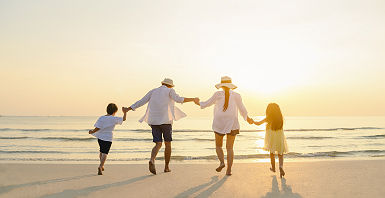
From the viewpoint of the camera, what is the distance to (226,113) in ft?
22.5

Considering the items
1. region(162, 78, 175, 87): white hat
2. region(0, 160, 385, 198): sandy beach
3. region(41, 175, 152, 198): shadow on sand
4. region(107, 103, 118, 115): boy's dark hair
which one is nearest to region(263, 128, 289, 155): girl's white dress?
region(0, 160, 385, 198): sandy beach

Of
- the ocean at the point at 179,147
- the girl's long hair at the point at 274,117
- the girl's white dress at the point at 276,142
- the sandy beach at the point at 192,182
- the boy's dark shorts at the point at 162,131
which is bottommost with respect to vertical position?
the ocean at the point at 179,147

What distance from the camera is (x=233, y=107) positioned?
22.7ft

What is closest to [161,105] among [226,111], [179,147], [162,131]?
[162,131]

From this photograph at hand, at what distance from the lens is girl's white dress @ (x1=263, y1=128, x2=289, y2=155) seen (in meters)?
6.76

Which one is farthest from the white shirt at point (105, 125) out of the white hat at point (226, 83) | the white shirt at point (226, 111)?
the white hat at point (226, 83)

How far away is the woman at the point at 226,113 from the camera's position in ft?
22.4

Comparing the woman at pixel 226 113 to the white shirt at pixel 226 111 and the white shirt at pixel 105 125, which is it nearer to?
the white shirt at pixel 226 111

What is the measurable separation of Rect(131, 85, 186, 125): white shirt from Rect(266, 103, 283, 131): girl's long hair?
6.35ft

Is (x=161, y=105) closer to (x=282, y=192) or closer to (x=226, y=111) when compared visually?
(x=226, y=111)

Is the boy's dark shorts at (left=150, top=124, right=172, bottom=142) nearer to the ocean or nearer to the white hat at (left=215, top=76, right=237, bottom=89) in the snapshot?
the white hat at (left=215, top=76, right=237, bottom=89)

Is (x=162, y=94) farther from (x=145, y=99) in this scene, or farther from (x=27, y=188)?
(x=27, y=188)

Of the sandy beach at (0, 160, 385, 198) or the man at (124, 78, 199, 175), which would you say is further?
the man at (124, 78, 199, 175)

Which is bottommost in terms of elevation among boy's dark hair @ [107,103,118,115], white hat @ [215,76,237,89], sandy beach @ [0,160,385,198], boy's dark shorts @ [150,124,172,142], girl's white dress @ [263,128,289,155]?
sandy beach @ [0,160,385,198]
